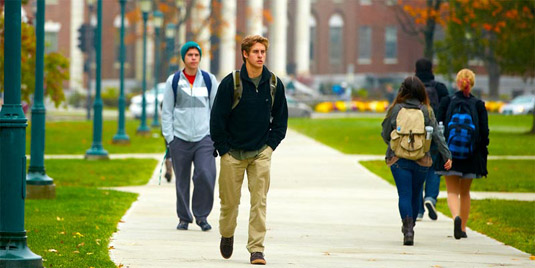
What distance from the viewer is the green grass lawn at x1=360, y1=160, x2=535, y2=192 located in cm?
1997

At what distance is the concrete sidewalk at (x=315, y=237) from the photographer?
10352 millimetres

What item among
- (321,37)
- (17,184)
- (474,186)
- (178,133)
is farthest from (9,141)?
(321,37)

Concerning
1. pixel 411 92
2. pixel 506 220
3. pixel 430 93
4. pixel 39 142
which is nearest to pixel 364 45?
pixel 39 142

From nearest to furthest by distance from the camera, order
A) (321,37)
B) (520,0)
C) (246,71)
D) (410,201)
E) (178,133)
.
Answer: (246,71), (410,201), (178,133), (520,0), (321,37)

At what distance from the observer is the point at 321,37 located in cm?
9819

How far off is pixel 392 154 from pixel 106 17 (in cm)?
7617

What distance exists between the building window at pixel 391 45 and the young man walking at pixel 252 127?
87716 millimetres

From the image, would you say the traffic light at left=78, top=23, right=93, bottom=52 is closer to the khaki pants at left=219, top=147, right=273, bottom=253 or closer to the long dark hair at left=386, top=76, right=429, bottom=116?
the long dark hair at left=386, top=76, right=429, bottom=116

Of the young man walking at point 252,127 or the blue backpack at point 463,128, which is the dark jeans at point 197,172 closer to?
the young man walking at point 252,127

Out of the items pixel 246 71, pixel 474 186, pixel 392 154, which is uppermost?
pixel 246 71

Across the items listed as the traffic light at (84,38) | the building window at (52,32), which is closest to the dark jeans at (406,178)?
the traffic light at (84,38)

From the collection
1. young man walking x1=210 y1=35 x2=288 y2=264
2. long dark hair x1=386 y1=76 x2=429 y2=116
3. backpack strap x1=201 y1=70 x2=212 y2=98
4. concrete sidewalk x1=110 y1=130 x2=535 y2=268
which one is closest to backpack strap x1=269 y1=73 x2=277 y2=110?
young man walking x1=210 y1=35 x2=288 y2=264

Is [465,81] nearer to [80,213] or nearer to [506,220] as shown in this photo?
[506,220]

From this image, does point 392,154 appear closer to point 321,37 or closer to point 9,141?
point 9,141
